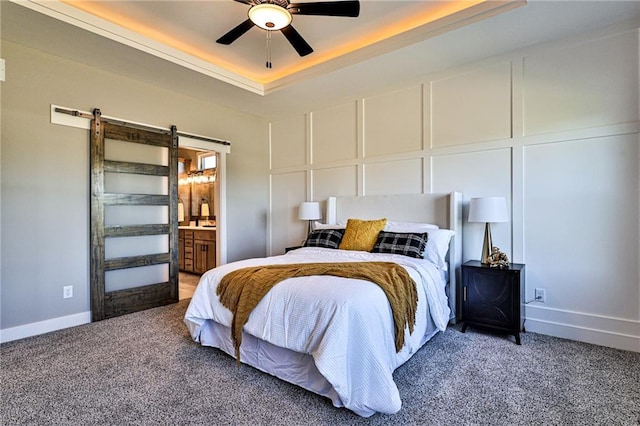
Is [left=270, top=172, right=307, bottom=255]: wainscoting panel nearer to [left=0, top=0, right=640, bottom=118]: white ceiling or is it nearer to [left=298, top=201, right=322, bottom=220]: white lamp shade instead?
[left=298, top=201, right=322, bottom=220]: white lamp shade

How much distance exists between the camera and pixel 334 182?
469 cm

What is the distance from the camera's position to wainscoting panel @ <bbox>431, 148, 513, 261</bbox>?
10.8 feet

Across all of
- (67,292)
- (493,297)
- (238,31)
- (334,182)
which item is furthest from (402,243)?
(67,292)

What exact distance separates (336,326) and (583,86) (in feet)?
10.1

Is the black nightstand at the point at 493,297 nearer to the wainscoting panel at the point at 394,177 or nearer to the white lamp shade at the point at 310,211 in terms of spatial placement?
the wainscoting panel at the point at 394,177

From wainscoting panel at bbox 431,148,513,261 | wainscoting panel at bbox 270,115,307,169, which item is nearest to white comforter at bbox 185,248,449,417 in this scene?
wainscoting panel at bbox 431,148,513,261

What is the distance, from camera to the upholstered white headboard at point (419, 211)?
3379 mm

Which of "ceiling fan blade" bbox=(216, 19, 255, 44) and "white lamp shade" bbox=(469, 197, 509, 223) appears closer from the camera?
"ceiling fan blade" bbox=(216, 19, 255, 44)

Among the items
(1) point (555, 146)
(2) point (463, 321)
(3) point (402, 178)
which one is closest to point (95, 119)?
(3) point (402, 178)

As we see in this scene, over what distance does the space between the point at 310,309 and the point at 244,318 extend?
0.56 meters

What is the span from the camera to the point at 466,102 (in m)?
3.54

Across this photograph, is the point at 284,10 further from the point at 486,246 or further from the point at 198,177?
the point at 198,177

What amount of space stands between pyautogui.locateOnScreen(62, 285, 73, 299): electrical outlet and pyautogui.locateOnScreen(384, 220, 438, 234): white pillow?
3.39m

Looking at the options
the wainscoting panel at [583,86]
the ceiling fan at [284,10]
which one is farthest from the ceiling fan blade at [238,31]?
the wainscoting panel at [583,86]
